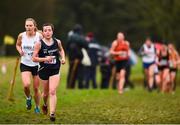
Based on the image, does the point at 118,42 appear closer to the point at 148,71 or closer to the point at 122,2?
the point at 148,71

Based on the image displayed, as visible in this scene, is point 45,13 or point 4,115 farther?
point 45,13

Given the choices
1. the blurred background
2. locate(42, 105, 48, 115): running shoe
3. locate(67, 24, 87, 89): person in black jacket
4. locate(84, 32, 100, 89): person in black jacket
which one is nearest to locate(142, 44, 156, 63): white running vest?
locate(67, 24, 87, 89): person in black jacket

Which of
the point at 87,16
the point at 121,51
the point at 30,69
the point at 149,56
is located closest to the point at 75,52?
the point at 149,56

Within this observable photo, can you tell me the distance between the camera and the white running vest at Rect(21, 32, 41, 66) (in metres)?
15.3

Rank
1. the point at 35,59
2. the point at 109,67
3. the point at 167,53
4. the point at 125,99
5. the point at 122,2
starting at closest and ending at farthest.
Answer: the point at 35,59 < the point at 125,99 < the point at 167,53 < the point at 109,67 < the point at 122,2

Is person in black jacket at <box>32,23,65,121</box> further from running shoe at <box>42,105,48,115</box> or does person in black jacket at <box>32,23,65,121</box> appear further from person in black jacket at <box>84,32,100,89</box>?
person in black jacket at <box>84,32,100,89</box>

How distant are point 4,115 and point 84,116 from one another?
1711 mm

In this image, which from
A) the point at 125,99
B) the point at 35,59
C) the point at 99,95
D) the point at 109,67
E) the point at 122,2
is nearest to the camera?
the point at 35,59

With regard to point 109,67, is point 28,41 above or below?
above

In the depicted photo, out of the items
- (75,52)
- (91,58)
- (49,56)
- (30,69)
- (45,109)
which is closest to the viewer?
(49,56)

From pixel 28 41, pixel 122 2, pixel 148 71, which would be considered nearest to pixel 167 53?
pixel 148 71

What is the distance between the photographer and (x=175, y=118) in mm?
14617

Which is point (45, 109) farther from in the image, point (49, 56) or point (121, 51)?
point (121, 51)

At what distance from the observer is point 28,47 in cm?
1530
